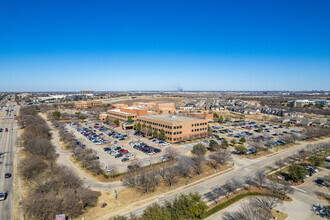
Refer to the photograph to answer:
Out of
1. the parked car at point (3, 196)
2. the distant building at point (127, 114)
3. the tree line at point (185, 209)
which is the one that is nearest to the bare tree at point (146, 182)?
the tree line at point (185, 209)

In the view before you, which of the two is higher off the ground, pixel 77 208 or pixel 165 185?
pixel 77 208

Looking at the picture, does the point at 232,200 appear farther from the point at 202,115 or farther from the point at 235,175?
the point at 202,115

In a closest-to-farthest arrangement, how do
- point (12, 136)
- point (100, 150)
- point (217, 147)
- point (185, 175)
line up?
point (185, 175) < point (217, 147) < point (100, 150) < point (12, 136)

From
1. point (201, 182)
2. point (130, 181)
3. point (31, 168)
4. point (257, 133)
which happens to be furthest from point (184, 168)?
point (257, 133)

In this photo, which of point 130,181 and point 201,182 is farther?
point 201,182

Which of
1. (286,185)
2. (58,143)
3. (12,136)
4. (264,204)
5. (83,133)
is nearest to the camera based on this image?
(264,204)

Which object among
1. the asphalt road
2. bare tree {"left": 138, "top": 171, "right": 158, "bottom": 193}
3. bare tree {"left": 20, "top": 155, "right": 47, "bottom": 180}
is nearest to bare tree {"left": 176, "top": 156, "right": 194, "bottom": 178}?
the asphalt road

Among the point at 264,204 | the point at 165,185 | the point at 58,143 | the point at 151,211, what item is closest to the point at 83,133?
the point at 58,143

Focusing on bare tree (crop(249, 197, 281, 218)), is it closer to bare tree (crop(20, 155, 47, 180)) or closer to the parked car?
the parked car

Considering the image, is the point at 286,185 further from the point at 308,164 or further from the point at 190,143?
the point at 190,143

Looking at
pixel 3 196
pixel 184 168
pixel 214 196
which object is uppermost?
pixel 184 168

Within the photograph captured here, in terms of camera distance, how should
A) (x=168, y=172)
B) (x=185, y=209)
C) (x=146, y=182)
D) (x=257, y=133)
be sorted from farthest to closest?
(x=257, y=133), (x=168, y=172), (x=146, y=182), (x=185, y=209)
